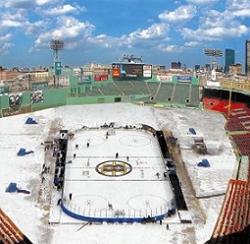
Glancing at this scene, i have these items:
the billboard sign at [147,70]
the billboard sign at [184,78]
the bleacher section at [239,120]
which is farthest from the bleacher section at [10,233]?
the billboard sign at [184,78]

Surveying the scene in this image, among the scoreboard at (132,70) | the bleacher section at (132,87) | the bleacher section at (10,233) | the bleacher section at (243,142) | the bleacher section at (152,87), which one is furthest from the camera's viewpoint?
the scoreboard at (132,70)

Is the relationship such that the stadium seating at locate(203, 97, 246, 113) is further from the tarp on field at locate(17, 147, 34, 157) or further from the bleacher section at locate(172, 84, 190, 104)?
the tarp on field at locate(17, 147, 34, 157)

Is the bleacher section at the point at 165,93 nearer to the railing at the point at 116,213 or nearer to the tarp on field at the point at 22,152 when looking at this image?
the tarp on field at the point at 22,152

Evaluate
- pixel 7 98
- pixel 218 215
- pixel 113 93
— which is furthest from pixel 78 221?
pixel 113 93

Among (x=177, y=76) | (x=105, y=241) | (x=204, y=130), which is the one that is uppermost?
(x=177, y=76)

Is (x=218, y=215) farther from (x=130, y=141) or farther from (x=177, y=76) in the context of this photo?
(x=177, y=76)

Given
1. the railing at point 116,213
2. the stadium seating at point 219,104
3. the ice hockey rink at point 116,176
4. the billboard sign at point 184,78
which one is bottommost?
the railing at point 116,213

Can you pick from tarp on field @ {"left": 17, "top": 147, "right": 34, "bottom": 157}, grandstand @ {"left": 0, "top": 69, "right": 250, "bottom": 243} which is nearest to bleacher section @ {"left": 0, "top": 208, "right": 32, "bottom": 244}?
tarp on field @ {"left": 17, "top": 147, "right": 34, "bottom": 157}
